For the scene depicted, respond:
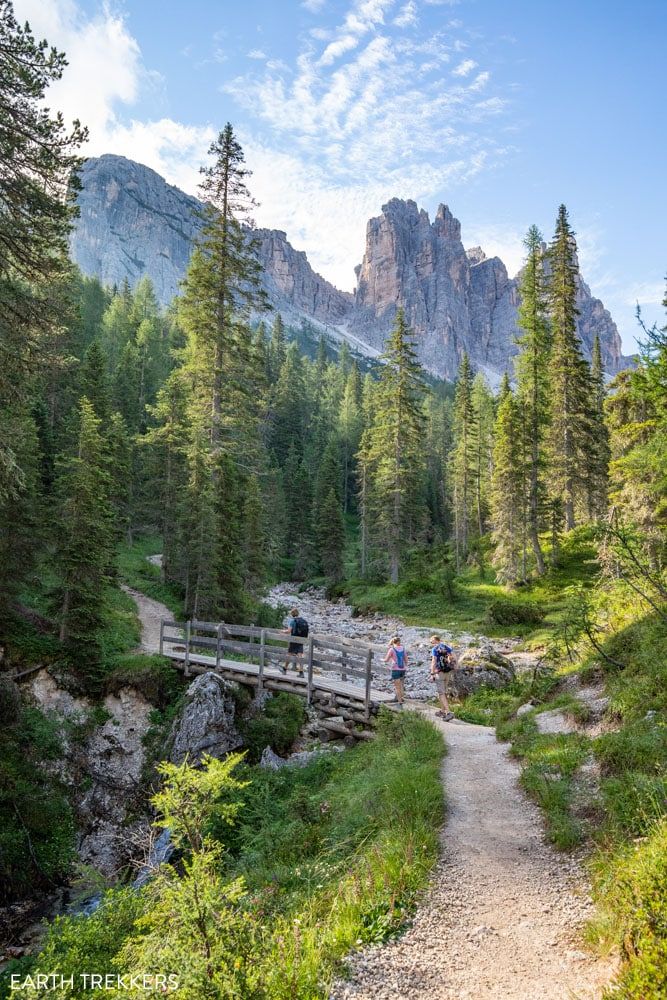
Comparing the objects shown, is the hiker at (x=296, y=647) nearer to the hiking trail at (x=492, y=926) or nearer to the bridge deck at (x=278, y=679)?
the bridge deck at (x=278, y=679)

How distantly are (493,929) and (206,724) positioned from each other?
36.3 feet

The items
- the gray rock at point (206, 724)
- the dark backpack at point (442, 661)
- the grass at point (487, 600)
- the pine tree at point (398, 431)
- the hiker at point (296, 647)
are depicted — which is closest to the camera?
the dark backpack at point (442, 661)

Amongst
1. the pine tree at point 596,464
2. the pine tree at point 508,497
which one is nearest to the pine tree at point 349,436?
the pine tree at point 596,464

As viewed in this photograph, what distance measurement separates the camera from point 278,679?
51.9 feet

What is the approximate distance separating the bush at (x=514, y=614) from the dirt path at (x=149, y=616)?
52.4 ft

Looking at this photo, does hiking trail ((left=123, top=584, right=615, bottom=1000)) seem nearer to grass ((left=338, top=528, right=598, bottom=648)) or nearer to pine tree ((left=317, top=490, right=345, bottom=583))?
grass ((left=338, top=528, right=598, bottom=648))

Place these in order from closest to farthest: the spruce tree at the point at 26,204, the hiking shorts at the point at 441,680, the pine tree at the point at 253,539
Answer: the spruce tree at the point at 26,204 → the hiking shorts at the point at 441,680 → the pine tree at the point at 253,539

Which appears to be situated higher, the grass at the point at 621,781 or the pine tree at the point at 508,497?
the pine tree at the point at 508,497

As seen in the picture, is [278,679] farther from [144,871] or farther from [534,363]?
[534,363]

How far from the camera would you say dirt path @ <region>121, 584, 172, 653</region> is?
2041cm

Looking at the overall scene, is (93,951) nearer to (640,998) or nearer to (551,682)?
(640,998)

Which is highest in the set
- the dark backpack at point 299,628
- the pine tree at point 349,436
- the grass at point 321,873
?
the pine tree at point 349,436

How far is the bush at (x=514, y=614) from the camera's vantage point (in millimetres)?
26125

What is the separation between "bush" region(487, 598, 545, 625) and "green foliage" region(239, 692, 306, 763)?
1326cm
